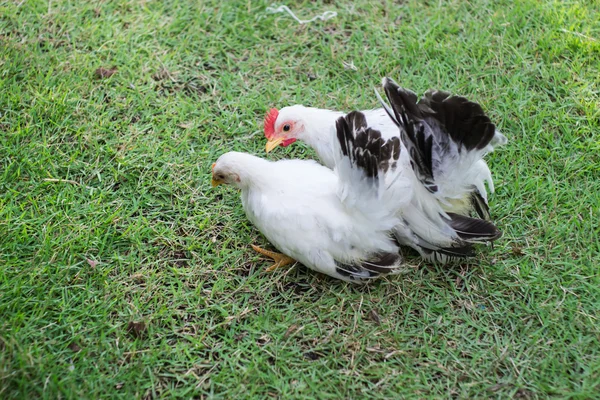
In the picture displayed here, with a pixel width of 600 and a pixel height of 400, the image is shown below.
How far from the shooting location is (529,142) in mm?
3908

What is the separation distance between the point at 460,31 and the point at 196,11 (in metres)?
2.25

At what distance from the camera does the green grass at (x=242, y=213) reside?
292 centimetres

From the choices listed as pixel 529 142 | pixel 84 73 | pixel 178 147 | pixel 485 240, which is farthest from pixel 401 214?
pixel 84 73

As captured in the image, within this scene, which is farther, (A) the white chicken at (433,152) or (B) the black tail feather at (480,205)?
(B) the black tail feather at (480,205)

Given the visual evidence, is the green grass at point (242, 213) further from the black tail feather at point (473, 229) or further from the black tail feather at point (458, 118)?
the black tail feather at point (458, 118)

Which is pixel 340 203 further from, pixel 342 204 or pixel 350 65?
pixel 350 65

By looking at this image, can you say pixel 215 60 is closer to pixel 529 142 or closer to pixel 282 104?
pixel 282 104

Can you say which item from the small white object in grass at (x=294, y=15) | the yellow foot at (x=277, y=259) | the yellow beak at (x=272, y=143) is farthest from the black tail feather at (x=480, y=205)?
the small white object in grass at (x=294, y=15)

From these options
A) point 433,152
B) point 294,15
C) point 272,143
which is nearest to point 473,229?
point 433,152

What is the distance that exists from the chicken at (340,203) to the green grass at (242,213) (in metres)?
0.23

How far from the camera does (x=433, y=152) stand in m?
2.92

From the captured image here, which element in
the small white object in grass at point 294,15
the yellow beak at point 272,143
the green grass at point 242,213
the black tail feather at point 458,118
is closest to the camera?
the black tail feather at point 458,118

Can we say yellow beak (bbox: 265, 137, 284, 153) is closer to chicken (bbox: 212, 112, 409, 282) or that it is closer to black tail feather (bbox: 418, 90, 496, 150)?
chicken (bbox: 212, 112, 409, 282)

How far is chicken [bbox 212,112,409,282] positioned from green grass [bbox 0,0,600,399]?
0.76 ft
